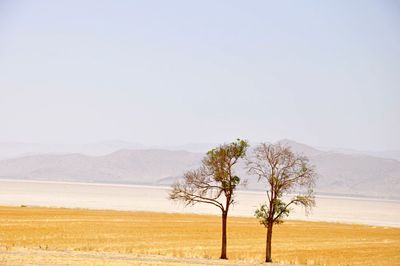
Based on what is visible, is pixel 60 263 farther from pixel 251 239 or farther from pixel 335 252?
pixel 251 239

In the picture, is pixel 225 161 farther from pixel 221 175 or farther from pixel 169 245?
pixel 169 245

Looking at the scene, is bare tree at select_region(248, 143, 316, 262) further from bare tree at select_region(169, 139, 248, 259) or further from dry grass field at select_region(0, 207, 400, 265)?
dry grass field at select_region(0, 207, 400, 265)

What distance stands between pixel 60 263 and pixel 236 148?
578 inches

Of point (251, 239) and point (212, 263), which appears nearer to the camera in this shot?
point (212, 263)

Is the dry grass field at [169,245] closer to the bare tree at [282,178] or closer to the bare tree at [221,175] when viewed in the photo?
the bare tree at [282,178]

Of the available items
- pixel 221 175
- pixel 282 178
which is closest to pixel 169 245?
pixel 221 175

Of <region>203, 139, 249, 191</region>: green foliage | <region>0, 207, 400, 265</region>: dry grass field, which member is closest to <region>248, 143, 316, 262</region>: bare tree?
<region>203, 139, 249, 191</region>: green foliage

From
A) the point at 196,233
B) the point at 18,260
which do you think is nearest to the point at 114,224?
the point at 196,233

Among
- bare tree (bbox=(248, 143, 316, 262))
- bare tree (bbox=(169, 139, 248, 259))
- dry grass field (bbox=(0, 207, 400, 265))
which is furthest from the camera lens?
bare tree (bbox=(169, 139, 248, 259))

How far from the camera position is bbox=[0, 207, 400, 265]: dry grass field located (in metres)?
38.2

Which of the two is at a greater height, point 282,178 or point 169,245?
point 282,178

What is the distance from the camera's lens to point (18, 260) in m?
33.0

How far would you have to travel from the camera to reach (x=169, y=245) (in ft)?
182

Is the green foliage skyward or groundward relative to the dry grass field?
skyward
